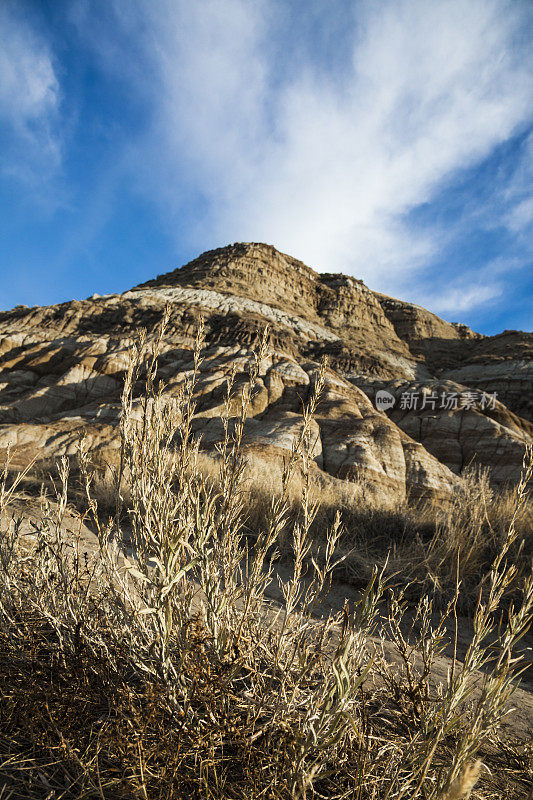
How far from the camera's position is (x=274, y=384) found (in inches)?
602

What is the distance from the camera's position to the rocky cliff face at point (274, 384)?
9859 mm

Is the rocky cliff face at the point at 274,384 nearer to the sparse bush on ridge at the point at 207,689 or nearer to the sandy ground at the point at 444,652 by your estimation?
the sparse bush on ridge at the point at 207,689

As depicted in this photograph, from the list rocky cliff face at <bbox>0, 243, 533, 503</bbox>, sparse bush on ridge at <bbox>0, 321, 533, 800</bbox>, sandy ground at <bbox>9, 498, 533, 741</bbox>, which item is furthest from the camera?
rocky cliff face at <bbox>0, 243, 533, 503</bbox>

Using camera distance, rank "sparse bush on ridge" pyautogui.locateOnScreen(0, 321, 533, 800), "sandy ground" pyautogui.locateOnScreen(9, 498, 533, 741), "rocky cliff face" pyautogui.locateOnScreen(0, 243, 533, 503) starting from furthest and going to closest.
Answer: "rocky cliff face" pyautogui.locateOnScreen(0, 243, 533, 503) → "sandy ground" pyautogui.locateOnScreen(9, 498, 533, 741) → "sparse bush on ridge" pyautogui.locateOnScreen(0, 321, 533, 800)

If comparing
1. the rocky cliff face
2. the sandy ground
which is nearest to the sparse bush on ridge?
the sandy ground

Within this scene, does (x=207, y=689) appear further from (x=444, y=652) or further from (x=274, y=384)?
(x=274, y=384)

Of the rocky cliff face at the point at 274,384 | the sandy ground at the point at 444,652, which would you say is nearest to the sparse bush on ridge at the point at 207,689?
the sandy ground at the point at 444,652

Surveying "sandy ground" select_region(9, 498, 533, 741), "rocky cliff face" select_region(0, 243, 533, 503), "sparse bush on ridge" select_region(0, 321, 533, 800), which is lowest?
"sandy ground" select_region(9, 498, 533, 741)

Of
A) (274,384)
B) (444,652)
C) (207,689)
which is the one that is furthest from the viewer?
(274,384)

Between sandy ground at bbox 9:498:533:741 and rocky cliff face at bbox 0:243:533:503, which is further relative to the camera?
rocky cliff face at bbox 0:243:533:503

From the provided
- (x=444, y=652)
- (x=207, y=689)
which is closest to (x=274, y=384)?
(x=444, y=652)

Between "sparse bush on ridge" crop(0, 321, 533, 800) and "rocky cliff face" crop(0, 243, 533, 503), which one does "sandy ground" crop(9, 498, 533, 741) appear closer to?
"sparse bush on ridge" crop(0, 321, 533, 800)

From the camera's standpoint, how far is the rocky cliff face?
9859 millimetres

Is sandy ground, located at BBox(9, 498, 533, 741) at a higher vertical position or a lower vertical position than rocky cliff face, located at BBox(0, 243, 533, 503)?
lower
